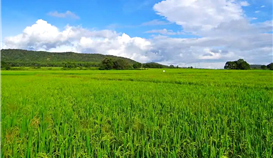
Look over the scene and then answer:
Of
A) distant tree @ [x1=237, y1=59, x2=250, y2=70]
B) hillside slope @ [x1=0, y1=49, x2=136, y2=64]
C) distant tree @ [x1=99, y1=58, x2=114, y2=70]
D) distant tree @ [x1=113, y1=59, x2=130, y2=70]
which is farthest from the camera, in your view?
hillside slope @ [x1=0, y1=49, x2=136, y2=64]

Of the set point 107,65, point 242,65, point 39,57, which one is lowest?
point 107,65

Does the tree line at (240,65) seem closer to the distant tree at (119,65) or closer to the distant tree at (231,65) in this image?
the distant tree at (231,65)

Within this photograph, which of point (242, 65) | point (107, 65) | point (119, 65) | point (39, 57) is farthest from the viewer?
point (39, 57)

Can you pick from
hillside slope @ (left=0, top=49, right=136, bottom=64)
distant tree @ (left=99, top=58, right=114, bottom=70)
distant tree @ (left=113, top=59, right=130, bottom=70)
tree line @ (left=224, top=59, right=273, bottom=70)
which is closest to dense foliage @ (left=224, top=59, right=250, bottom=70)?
tree line @ (left=224, top=59, right=273, bottom=70)

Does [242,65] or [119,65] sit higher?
[242,65]

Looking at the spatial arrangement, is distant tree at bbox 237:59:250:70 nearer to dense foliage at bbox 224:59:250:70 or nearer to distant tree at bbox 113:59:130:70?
dense foliage at bbox 224:59:250:70

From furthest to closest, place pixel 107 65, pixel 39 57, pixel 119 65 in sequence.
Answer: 1. pixel 39 57
2. pixel 119 65
3. pixel 107 65

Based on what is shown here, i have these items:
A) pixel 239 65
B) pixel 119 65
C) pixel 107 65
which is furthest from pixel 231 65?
pixel 107 65

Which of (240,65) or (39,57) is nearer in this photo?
(240,65)

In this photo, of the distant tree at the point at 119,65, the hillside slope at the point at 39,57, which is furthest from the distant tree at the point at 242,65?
the hillside slope at the point at 39,57

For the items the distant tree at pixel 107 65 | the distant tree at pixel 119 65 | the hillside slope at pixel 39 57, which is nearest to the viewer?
the distant tree at pixel 107 65

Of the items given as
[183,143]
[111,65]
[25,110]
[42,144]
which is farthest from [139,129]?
[111,65]

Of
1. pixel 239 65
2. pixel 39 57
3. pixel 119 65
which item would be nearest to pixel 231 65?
pixel 239 65

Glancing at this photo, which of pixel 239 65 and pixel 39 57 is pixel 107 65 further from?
pixel 39 57
